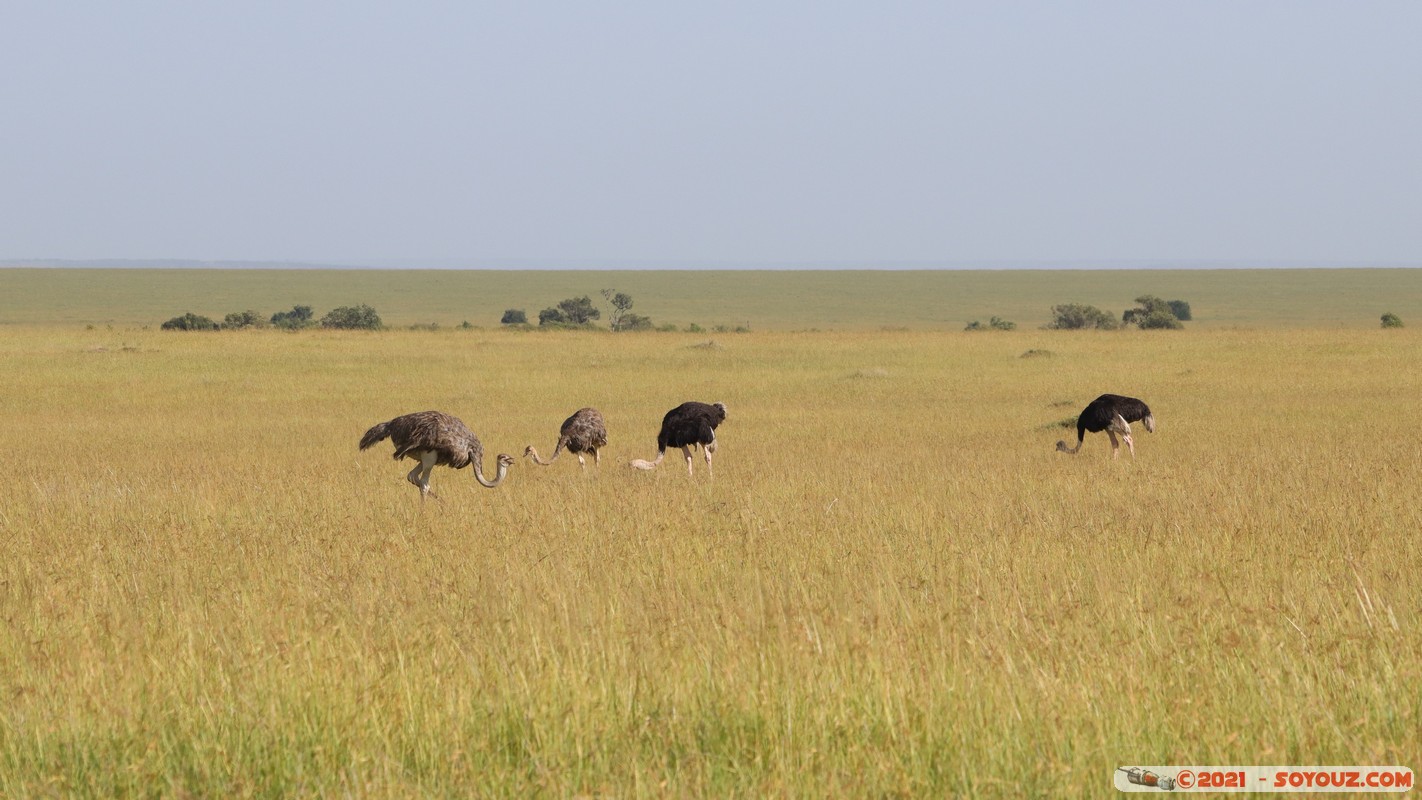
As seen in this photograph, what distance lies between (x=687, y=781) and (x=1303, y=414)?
1899 centimetres

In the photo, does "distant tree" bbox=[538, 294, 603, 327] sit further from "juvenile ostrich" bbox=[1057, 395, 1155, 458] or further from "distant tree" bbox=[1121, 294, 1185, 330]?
"juvenile ostrich" bbox=[1057, 395, 1155, 458]

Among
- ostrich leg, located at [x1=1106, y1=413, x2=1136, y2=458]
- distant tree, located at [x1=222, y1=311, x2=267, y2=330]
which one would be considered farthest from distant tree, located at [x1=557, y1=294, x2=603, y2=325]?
ostrich leg, located at [x1=1106, y1=413, x2=1136, y2=458]

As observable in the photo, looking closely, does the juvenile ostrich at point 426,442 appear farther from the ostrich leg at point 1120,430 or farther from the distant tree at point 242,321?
the distant tree at point 242,321

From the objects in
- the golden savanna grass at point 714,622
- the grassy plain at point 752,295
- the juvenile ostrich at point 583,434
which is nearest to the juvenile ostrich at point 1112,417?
the golden savanna grass at point 714,622

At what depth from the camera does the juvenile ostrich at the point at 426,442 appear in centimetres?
1223

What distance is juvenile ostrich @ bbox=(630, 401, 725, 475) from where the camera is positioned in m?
14.6

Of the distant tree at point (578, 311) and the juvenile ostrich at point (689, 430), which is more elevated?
the juvenile ostrich at point (689, 430)

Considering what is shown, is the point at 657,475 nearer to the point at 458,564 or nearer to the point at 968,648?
the point at 458,564

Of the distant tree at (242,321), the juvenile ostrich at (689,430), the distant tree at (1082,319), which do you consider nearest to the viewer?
the juvenile ostrich at (689,430)

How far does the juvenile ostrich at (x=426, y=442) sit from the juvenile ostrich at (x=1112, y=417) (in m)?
6.72

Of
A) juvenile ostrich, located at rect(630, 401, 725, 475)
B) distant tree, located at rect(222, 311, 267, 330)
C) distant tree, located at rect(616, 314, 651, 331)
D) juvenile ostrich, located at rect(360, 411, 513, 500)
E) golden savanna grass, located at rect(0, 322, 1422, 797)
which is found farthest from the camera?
distant tree, located at rect(616, 314, 651, 331)

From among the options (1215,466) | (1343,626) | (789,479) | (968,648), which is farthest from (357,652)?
(1215,466)

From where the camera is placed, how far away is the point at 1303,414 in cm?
2078

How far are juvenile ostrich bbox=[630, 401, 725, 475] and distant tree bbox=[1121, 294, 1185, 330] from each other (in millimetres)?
49277
